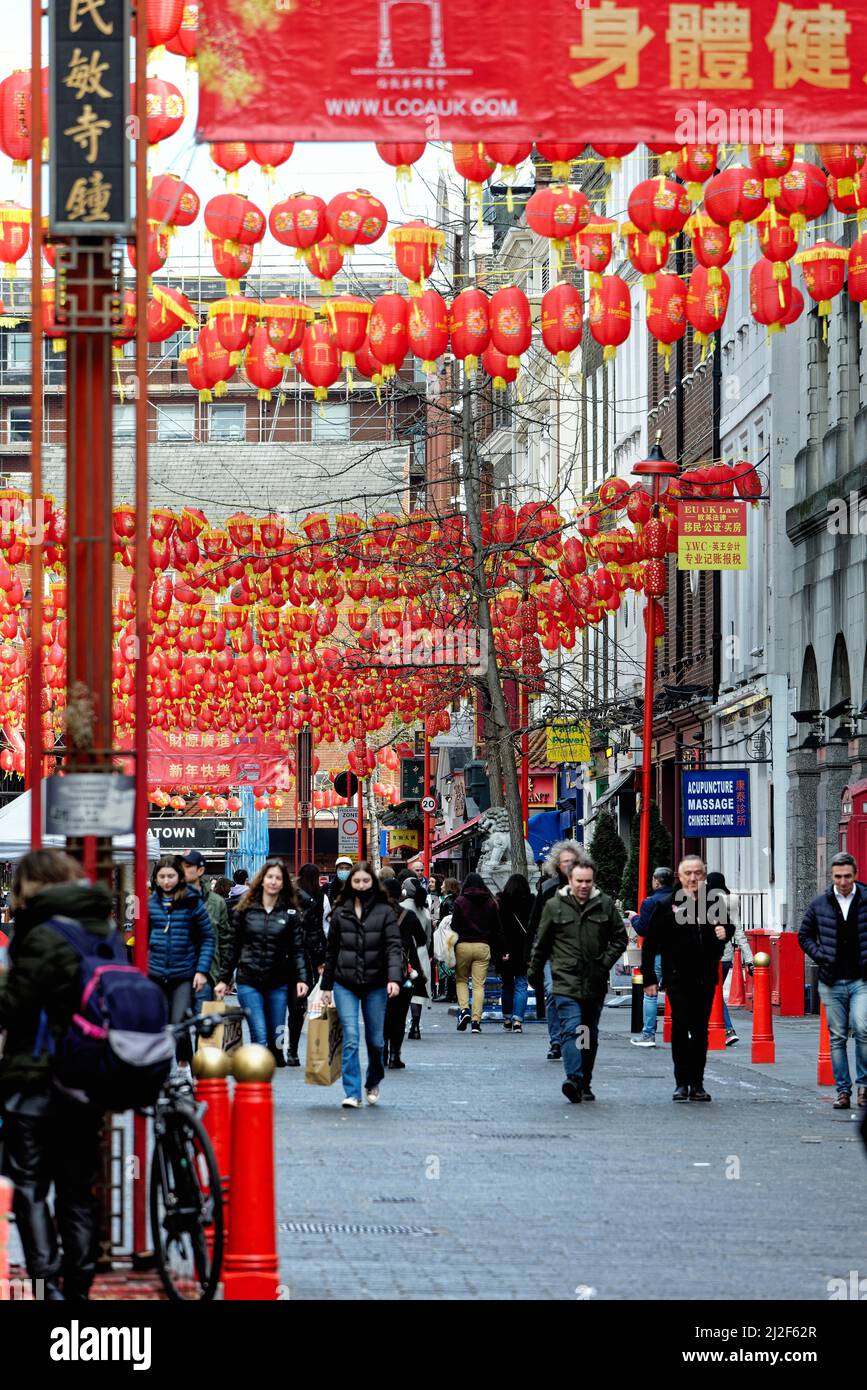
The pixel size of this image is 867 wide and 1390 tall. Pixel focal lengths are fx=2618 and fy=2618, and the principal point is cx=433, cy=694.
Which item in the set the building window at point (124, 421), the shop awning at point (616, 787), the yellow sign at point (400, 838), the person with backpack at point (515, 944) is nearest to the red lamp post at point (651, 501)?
the person with backpack at point (515, 944)

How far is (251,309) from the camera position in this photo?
24.4 metres

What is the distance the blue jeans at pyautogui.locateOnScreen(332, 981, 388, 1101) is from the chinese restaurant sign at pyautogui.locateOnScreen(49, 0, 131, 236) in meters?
9.29

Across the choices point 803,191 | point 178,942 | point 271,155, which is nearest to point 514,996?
point 178,942

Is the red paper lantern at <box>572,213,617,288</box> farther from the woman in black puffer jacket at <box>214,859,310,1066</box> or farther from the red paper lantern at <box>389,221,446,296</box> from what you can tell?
the woman in black puffer jacket at <box>214,859,310,1066</box>

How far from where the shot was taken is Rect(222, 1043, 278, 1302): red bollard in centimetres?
930

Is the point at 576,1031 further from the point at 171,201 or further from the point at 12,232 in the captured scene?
the point at 12,232

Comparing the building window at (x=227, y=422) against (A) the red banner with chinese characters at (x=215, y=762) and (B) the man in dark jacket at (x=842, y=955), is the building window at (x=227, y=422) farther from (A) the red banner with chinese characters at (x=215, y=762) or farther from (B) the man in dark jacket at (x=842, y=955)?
(B) the man in dark jacket at (x=842, y=955)

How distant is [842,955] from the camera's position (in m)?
18.8

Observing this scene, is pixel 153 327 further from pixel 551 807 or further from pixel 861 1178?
pixel 551 807

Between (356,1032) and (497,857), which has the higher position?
(497,857)

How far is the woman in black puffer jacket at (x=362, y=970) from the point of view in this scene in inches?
745

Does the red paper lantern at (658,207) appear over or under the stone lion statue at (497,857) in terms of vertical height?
over

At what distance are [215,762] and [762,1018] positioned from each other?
59.9 m

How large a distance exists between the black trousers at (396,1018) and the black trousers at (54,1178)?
41.5 ft
